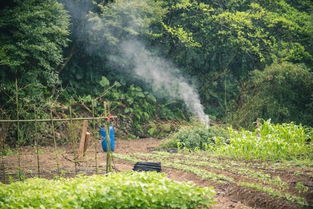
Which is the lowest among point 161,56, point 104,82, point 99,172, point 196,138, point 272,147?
point 99,172

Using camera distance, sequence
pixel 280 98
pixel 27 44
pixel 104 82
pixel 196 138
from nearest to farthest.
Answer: pixel 27 44, pixel 196 138, pixel 104 82, pixel 280 98

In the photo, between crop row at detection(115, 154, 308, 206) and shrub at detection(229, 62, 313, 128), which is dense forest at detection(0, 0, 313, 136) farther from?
crop row at detection(115, 154, 308, 206)

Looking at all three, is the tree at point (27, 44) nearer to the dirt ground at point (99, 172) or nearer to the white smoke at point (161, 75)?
the dirt ground at point (99, 172)

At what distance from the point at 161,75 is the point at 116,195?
13428mm

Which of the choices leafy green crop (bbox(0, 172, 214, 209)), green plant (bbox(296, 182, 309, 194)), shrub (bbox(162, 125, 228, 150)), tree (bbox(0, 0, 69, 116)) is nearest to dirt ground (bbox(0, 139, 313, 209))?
green plant (bbox(296, 182, 309, 194))

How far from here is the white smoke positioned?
55.8 feet

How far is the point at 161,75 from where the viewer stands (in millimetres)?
18203

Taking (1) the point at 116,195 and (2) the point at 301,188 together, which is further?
(2) the point at 301,188

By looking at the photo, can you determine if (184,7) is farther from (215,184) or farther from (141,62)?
(215,184)

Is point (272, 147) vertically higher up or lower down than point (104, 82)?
lower down

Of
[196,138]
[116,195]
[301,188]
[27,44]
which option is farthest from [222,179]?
[27,44]

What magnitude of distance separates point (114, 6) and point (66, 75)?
11.3 ft

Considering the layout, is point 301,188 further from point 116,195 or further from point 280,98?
point 280,98

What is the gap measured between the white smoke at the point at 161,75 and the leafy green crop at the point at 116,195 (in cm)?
1142
